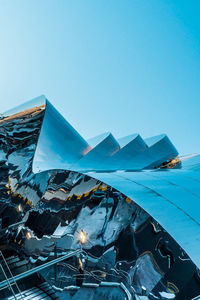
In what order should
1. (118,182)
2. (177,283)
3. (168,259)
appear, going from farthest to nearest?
1. (118,182)
2. (168,259)
3. (177,283)

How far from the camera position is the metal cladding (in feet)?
7.86

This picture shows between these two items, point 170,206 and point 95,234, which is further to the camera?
point 95,234

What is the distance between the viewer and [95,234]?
333 cm

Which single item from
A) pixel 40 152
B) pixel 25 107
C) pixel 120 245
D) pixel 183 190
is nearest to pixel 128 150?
pixel 40 152

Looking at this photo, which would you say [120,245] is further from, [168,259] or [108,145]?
[108,145]

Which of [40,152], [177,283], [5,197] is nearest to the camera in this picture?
[177,283]

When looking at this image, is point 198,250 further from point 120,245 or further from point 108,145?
point 108,145

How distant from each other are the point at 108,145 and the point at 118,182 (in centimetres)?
799

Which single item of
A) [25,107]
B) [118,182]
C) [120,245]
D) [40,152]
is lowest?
[120,245]

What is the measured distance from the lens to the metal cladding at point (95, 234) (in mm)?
2396

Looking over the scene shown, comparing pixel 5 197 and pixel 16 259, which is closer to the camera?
pixel 16 259

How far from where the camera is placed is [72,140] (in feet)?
32.3

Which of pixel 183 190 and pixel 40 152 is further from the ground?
pixel 40 152

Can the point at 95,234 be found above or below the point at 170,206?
above
